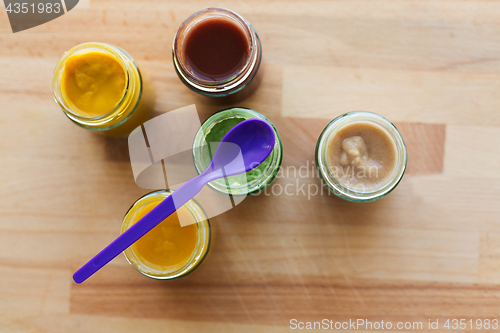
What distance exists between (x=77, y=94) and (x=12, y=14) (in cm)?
36

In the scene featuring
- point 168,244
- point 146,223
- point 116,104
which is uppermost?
point 116,104

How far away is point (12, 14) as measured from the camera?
99cm

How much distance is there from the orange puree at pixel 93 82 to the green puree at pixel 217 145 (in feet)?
0.80

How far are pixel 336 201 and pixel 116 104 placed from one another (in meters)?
0.62

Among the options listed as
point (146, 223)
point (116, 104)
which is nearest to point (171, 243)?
point (146, 223)

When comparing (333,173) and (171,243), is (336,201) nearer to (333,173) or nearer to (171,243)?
(333,173)

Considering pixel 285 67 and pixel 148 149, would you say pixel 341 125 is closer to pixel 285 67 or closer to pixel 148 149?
pixel 285 67

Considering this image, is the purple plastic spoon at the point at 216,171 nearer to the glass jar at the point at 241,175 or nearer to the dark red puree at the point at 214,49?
the glass jar at the point at 241,175

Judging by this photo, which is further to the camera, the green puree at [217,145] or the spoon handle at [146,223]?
the green puree at [217,145]

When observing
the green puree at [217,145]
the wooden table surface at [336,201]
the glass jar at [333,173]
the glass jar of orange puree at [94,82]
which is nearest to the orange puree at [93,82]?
the glass jar of orange puree at [94,82]

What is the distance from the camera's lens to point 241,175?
0.90 m

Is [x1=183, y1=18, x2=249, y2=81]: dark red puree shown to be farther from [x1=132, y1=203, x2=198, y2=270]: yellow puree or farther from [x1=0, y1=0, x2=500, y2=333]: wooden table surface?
[x1=132, y1=203, x2=198, y2=270]: yellow puree

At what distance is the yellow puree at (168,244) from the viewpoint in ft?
2.91

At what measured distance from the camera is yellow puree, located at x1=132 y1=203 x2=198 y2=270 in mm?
888
